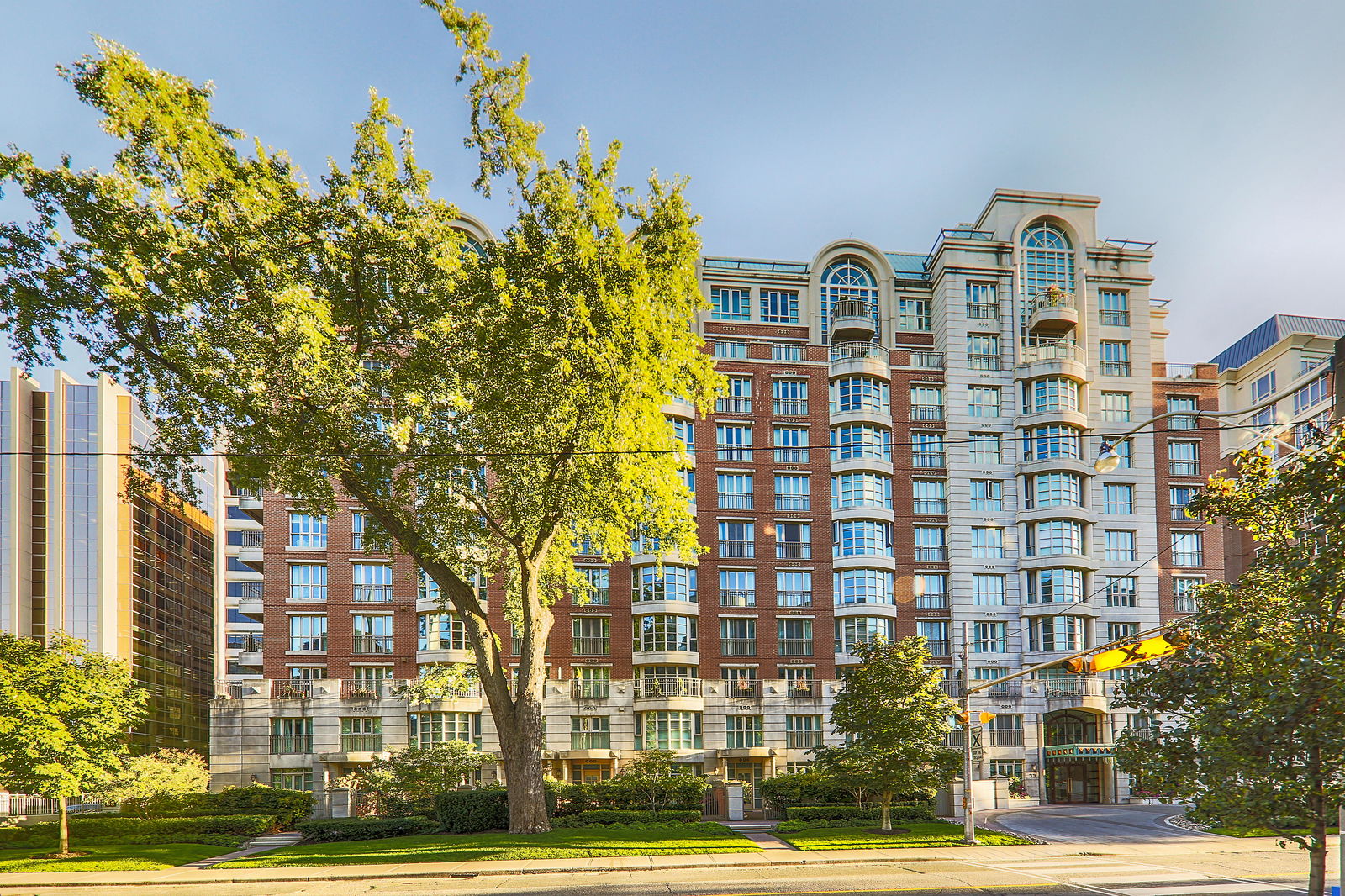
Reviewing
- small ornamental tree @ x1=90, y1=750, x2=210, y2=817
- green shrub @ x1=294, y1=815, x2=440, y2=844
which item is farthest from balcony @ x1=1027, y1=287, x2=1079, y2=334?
small ornamental tree @ x1=90, y1=750, x2=210, y2=817

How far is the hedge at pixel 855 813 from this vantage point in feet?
116

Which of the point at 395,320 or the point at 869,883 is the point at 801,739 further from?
the point at 395,320

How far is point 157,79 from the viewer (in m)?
22.4

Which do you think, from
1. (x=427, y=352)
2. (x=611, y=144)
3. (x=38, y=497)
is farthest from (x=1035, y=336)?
(x=38, y=497)

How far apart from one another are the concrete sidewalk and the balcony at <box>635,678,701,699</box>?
2466 centimetres

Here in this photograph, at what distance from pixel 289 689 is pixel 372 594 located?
6.41m

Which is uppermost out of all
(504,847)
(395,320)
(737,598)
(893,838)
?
(395,320)

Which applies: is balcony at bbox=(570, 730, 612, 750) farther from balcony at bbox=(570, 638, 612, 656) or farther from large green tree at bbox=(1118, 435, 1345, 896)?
large green tree at bbox=(1118, 435, 1345, 896)

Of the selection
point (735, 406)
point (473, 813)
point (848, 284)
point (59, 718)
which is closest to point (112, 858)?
point (59, 718)

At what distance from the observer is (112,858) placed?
28078 millimetres

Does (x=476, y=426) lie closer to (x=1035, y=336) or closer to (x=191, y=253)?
(x=191, y=253)

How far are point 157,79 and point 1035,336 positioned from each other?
51.6 meters

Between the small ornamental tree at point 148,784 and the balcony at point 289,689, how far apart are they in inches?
A: 289

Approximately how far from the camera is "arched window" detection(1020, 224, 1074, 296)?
61.0 meters
